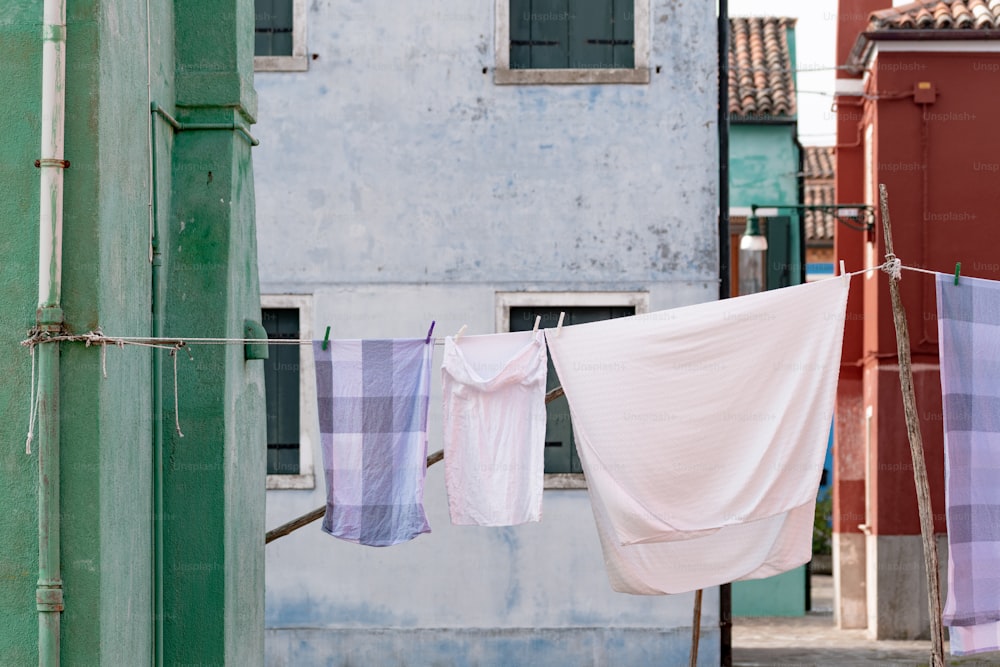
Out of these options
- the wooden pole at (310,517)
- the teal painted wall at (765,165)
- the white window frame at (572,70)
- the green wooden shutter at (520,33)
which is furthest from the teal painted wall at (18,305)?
the teal painted wall at (765,165)

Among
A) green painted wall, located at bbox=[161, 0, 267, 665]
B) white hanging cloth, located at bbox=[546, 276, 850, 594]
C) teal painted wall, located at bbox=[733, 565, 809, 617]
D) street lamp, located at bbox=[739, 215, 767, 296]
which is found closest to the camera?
green painted wall, located at bbox=[161, 0, 267, 665]

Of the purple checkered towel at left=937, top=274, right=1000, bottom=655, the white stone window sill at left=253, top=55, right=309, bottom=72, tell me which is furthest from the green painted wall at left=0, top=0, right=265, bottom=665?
the white stone window sill at left=253, top=55, right=309, bottom=72

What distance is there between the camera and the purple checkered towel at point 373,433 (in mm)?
8727

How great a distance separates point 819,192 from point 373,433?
77.9 ft

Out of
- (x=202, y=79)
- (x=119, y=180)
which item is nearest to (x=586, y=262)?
(x=202, y=79)

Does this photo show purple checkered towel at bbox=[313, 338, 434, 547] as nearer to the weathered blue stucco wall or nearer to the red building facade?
the weathered blue stucco wall

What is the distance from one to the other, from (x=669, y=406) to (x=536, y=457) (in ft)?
2.60

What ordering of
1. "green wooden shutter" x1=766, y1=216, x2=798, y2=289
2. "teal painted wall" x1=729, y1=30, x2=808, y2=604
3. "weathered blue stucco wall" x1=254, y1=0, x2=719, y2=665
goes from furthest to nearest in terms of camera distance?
"teal painted wall" x1=729, y1=30, x2=808, y2=604, "green wooden shutter" x1=766, y1=216, x2=798, y2=289, "weathered blue stucco wall" x1=254, y1=0, x2=719, y2=665

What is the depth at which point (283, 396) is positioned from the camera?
13664mm

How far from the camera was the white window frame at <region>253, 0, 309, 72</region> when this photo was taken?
537 inches

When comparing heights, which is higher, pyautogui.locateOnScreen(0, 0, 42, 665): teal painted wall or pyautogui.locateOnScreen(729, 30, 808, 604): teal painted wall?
pyautogui.locateOnScreen(729, 30, 808, 604): teal painted wall

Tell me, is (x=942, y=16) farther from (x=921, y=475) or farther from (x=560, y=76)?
(x=921, y=475)

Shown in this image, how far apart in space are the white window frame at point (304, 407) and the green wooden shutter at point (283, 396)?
106 mm

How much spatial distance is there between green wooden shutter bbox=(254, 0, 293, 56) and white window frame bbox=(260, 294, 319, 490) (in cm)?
218
